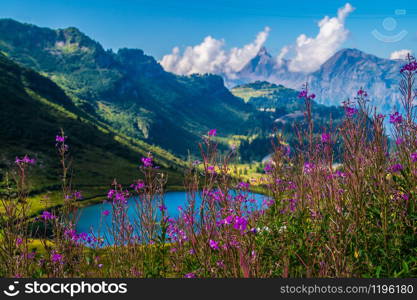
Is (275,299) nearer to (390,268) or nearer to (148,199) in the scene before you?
(390,268)

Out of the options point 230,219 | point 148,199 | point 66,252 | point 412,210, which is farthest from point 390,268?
point 66,252

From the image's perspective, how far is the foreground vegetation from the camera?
4859 millimetres

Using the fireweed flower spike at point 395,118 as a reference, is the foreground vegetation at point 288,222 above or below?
below

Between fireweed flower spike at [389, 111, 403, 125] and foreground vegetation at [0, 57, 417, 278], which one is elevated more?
fireweed flower spike at [389, 111, 403, 125]

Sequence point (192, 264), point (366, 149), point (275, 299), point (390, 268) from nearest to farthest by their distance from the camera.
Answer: point (275, 299), point (390, 268), point (366, 149), point (192, 264)

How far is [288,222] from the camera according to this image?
6.62 meters

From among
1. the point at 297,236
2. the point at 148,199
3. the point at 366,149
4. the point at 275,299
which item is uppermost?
the point at 366,149

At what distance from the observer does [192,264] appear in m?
6.38

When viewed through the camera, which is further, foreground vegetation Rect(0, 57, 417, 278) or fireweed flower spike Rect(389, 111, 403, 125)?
fireweed flower spike Rect(389, 111, 403, 125)

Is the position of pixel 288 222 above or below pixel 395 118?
below

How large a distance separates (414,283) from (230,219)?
95.8 inches

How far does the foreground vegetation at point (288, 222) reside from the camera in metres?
4.86

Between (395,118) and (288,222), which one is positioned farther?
(395,118)

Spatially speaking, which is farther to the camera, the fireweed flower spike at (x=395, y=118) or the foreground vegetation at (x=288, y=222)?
the fireweed flower spike at (x=395, y=118)
